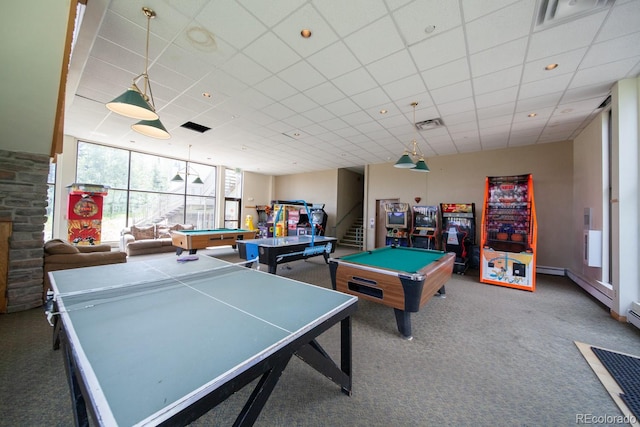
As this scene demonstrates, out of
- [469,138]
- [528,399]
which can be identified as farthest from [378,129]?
[528,399]

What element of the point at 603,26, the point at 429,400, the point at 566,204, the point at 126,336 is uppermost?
the point at 603,26

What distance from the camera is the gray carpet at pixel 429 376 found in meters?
1.64

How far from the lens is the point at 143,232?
7523mm

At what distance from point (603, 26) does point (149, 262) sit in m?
5.37

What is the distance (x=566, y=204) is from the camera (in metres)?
5.66

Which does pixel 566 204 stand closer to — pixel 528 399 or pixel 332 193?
pixel 528 399

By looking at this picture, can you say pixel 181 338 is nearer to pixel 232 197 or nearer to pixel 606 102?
pixel 606 102

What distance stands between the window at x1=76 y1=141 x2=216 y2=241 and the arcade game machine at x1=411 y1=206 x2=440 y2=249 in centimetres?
784

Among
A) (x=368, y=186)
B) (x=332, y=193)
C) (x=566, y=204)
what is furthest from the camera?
(x=332, y=193)

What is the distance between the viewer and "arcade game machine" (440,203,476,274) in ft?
19.0

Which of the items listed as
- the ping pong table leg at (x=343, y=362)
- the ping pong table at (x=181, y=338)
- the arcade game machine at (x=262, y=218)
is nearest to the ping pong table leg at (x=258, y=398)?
the ping pong table at (x=181, y=338)

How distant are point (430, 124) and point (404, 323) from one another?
4.13 m

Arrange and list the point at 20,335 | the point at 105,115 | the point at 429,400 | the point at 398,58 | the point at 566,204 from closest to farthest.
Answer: the point at 429,400
the point at 20,335
the point at 398,58
the point at 105,115
the point at 566,204

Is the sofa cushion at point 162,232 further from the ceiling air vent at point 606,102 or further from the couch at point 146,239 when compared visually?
the ceiling air vent at point 606,102
